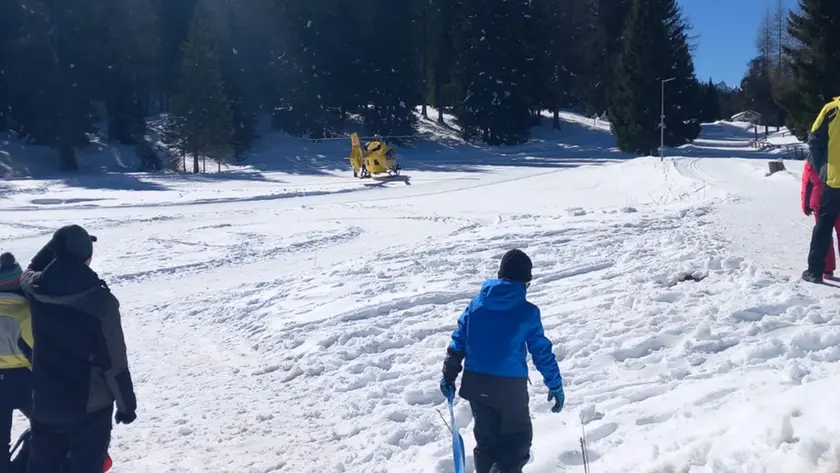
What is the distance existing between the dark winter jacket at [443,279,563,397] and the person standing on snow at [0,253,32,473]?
8.88ft

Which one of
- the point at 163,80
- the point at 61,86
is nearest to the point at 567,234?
the point at 61,86

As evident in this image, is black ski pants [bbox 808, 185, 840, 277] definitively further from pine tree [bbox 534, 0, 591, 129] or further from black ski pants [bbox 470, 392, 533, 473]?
pine tree [bbox 534, 0, 591, 129]

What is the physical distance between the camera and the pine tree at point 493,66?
187ft

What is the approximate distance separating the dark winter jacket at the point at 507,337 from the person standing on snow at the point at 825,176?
16.5ft

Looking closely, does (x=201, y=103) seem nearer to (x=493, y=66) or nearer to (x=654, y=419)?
(x=493, y=66)

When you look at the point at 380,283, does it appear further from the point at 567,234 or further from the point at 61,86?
the point at 61,86

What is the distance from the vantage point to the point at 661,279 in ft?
29.4

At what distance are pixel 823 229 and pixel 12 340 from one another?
7564 millimetres

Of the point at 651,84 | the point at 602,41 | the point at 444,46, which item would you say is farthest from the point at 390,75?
the point at 651,84

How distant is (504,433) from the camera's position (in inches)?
175

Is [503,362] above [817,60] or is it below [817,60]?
below

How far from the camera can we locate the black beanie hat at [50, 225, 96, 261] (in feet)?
13.9

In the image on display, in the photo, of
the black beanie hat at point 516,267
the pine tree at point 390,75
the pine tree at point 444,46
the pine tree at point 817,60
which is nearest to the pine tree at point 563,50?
the pine tree at point 444,46

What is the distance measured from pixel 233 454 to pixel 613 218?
11332 millimetres
